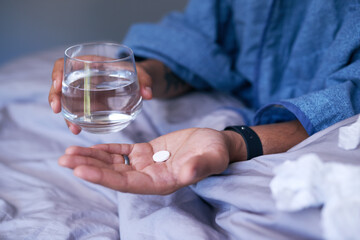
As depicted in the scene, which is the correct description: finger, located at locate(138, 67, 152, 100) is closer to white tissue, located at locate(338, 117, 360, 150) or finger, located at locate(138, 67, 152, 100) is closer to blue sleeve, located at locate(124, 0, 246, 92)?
blue sleeve, located at locate(124, 0, 246, 92)

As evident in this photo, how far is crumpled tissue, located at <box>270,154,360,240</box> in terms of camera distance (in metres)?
0.40

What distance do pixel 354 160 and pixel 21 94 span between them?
0.91m

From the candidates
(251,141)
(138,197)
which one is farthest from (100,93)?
(251,141)

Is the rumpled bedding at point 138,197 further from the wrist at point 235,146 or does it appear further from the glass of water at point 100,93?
the glass of water at point 100,93

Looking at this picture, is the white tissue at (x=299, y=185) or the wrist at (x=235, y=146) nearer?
the white tissue at (x=299, y=185)

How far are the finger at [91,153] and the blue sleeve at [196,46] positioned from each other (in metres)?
0.48

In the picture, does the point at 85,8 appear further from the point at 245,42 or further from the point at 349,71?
the point at 349,71

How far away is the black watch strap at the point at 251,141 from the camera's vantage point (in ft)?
2.21

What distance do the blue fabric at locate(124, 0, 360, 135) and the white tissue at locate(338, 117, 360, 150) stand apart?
0.54ft

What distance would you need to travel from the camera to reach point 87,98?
21.9 inches

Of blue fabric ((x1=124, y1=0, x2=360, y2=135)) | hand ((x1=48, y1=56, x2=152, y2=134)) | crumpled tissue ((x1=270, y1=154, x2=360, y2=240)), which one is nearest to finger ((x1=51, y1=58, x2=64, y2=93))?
hand ((x1=48, y1=56, x2=152, y2=134))

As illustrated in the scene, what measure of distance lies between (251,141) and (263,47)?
0.39 m

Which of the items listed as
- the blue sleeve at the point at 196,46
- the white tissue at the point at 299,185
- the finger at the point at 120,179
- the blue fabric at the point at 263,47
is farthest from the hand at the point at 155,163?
the blue sleeve at the point at 196,46

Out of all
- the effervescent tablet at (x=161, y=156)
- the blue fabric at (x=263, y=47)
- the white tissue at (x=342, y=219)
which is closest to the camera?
the white tissue at (x=342, y=219)
